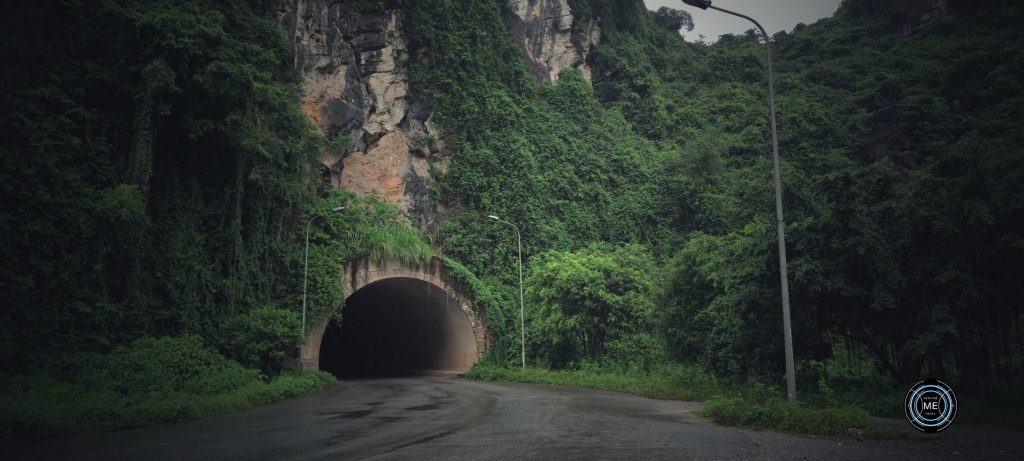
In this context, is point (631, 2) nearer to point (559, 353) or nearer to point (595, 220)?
point (595, 220)

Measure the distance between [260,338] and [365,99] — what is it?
48.9ft

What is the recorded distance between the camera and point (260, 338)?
21.1 meters

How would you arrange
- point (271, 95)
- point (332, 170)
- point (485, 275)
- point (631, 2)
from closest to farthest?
point (271, 95) → point (332, 170) → point (485, 275) → point (631, 2)

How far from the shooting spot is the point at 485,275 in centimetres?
3262

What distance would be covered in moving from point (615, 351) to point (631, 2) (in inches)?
1431

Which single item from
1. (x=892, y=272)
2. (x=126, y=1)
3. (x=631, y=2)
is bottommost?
(x=892, y=272)

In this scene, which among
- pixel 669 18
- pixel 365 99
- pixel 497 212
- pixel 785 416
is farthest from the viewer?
pixel 669 18

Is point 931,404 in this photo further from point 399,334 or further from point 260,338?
point 399,334

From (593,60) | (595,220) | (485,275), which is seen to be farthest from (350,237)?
(593,60)

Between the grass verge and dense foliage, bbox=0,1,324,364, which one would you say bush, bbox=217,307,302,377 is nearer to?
dense foliage, bbox=0,1,324,364

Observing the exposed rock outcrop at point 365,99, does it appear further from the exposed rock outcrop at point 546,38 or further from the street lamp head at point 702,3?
the street lamp head at point 702,3

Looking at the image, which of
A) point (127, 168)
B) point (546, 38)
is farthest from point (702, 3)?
point (546, 38)

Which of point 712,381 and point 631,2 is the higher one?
point 631,2

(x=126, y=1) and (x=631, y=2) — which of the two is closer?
(x=126, y=1)
